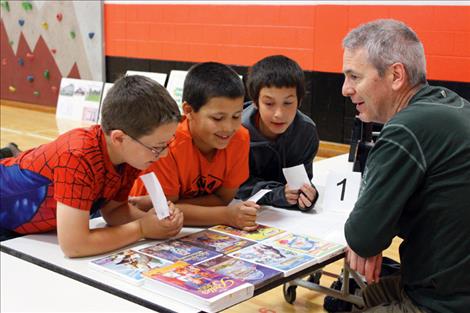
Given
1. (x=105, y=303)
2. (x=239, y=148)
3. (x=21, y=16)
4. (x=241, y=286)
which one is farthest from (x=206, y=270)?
(x=21, y=16)

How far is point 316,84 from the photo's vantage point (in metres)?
5.83

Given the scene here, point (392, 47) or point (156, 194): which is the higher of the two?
point (392, 47)

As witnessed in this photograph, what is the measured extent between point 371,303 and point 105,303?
0.77m

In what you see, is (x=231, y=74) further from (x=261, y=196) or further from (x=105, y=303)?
(x=105, y=303)

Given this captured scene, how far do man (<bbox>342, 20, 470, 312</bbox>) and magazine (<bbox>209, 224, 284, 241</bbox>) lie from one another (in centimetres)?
34

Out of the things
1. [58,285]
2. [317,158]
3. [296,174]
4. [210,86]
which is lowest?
[317,158]

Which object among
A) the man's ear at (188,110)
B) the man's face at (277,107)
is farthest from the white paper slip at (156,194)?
the man's face at (277,107)

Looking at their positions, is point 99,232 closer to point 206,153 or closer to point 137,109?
point 137,109

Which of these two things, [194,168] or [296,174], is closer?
[194,168]

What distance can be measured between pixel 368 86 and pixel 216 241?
63cm

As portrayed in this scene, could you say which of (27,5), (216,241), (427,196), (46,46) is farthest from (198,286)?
(27,5)

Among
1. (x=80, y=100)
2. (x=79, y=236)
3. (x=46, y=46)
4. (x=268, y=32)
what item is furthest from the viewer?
(x=46, y=46)

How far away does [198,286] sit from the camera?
4.75 ft

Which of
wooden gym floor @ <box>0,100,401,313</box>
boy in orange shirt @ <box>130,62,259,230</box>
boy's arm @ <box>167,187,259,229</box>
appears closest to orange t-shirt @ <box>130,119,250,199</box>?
boy in orange shirt @ <box>130,62,259,230</box>
